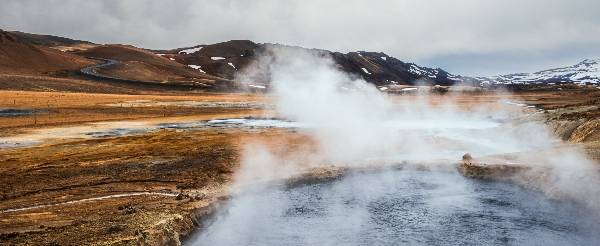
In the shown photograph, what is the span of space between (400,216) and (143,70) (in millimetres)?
86893

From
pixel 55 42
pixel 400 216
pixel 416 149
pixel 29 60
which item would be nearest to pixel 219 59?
pixel 29 60

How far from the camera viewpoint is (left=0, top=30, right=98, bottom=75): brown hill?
238ft

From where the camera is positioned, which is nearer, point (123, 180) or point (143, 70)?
point (123, 180)

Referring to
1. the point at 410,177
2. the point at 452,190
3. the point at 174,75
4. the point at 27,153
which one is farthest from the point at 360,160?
the point at 174,75

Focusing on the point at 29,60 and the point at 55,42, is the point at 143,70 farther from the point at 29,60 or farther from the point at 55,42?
the point at 55,42

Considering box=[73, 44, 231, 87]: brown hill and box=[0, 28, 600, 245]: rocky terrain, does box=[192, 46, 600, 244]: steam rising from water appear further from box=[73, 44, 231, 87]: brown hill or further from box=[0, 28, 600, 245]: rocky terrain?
box=[73, 44, 231, 87]: brown hill

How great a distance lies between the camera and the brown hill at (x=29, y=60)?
7250cm

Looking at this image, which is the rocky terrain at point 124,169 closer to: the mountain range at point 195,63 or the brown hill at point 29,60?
the brown hill at point 29,60

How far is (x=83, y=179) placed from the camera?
13133 mm

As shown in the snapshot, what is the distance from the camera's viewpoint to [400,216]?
10.7 meters

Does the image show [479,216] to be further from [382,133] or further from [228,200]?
[382,133]

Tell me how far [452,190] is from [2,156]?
1701 centimetres

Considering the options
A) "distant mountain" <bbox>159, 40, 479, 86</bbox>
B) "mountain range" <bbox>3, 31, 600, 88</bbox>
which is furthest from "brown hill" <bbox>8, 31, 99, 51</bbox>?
"distant mountain" <bbox>159, 40, 479, 86</bbox>

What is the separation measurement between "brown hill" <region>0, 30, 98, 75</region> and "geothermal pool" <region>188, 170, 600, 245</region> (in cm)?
7246
